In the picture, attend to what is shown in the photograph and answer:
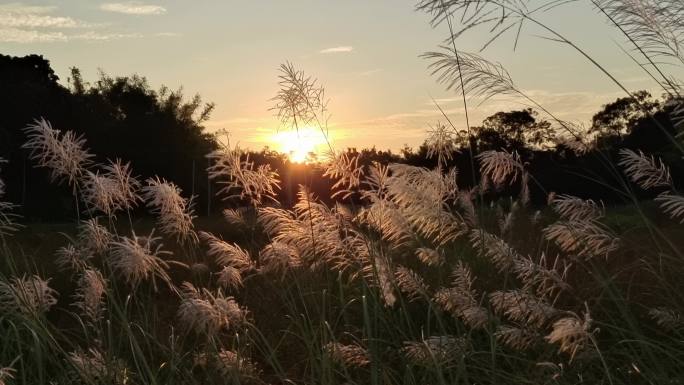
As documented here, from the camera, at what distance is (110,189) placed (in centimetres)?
298

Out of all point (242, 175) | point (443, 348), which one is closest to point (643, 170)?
point (443, 348)

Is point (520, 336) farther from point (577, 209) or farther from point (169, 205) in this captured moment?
point (169, 205)

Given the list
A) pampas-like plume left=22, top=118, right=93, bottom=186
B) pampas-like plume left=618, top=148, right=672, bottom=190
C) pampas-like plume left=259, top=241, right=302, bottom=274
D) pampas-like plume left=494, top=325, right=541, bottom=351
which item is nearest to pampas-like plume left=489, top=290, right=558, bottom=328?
pampas-like plume left=494, top=325, right=541, bottom=351

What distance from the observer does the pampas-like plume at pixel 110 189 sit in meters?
2.97

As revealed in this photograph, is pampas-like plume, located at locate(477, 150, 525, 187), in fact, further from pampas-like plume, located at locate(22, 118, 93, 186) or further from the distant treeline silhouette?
the distant treeline silhouette

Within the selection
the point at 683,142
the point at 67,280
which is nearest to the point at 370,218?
the point at 683,142

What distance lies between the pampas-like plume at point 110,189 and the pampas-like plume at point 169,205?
83 mm

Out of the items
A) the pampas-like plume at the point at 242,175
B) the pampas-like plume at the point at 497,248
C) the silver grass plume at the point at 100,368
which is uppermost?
the pampas-like plume at the point at 242,175

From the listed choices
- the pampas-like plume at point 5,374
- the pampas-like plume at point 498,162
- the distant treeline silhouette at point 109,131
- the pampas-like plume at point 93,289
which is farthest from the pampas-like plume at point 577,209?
the distant treeline silhouette at point 109,131

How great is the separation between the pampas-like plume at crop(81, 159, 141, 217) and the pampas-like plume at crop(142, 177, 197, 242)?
83 mm

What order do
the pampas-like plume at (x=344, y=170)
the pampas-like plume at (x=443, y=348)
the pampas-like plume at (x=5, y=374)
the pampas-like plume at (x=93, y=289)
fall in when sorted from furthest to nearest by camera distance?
the pampas-like plume at (x=344, y=170) < the pampas-like plume at (x=93, y=289) < the pampas-like plume at (x=443, y=348) < the pampas-like plume at (x=5, y=374)

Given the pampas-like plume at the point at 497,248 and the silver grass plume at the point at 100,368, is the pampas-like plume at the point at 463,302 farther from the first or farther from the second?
the silver grass plume at the point at 100,368

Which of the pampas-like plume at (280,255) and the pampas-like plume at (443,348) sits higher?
the pampas-like plume at (280,255)

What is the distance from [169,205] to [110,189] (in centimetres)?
24
